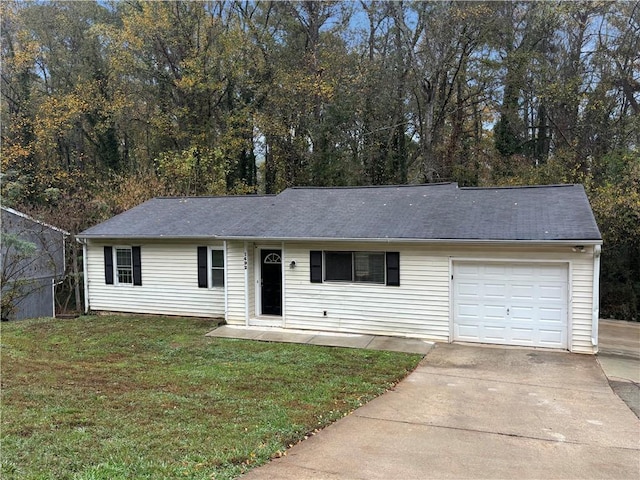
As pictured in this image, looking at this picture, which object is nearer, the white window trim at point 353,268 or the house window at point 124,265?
the white window trim at point 353,268

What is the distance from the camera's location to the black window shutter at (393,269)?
10.4 m

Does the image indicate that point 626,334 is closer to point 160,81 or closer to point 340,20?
point 340,20

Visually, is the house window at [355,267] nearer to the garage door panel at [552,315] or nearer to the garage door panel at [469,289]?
the garage door panel at [469,289]

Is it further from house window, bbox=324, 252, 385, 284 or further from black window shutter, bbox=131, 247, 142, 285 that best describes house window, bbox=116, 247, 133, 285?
house window, bbox=324, 252, 385, 284

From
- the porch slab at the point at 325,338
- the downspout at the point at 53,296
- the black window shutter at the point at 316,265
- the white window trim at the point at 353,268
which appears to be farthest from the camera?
the downspout at the point at 53,296

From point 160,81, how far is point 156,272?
13888 millimetres

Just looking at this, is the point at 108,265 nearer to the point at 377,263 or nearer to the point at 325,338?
the point at 325,338

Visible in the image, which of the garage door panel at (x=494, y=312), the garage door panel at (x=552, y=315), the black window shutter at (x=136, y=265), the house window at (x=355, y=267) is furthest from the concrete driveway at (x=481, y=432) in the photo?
the black window shutter at (x=136, y=265)

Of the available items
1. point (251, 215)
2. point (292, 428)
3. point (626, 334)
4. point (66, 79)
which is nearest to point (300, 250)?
point (251, 215)

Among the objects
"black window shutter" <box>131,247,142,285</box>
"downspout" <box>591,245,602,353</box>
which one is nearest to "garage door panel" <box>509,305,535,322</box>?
"downspout" <box>591,245,602,353</box>

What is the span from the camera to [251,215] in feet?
41.6

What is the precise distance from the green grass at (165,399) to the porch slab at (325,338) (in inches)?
17.4

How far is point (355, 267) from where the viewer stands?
1085 centimetres

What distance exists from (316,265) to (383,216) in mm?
2070
